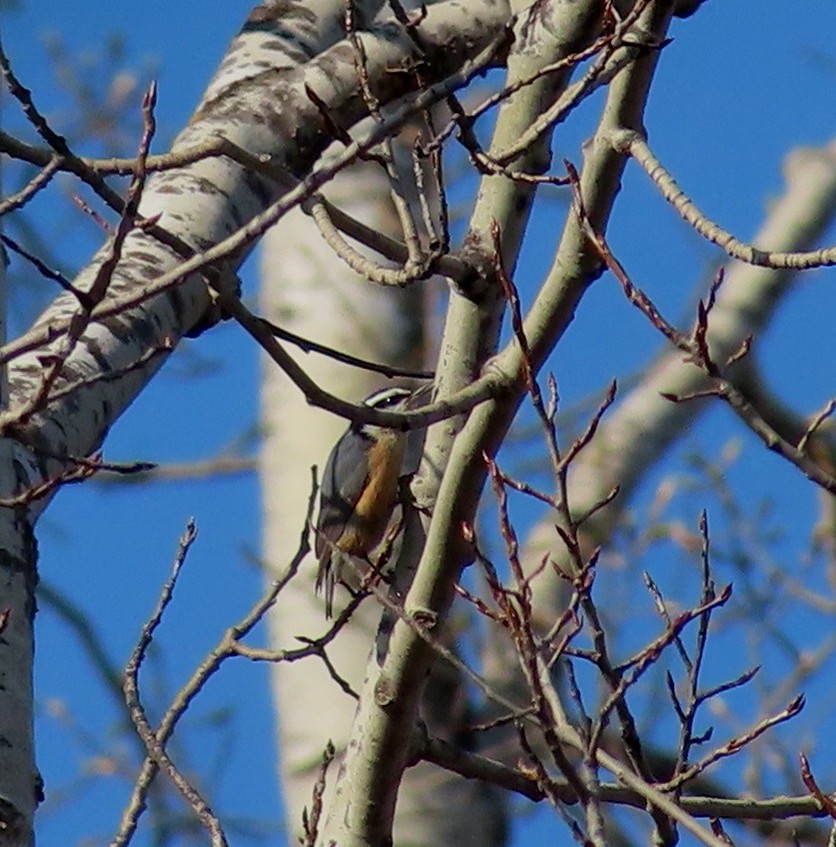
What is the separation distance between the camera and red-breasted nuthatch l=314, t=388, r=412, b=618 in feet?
12.7

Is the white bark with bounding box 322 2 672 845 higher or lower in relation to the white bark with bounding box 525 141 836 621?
lower

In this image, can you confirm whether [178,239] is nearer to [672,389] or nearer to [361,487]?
[361,487]

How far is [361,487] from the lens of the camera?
156 inches

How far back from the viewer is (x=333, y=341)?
6.14 meters

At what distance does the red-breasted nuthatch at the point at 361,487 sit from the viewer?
12.7ft

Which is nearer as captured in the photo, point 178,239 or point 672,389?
point 178,239

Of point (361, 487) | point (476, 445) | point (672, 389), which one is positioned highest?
point (672, 389)

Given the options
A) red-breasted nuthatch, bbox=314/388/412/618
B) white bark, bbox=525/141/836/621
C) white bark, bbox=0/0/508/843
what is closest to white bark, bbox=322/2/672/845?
white bark, bbox=0/0/508/843

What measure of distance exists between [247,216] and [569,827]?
131cm

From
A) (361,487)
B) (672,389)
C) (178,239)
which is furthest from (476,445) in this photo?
(672,389)

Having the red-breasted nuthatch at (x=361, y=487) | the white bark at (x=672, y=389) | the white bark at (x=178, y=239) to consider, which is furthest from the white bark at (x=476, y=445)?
the white bark at (x=672, y=389)

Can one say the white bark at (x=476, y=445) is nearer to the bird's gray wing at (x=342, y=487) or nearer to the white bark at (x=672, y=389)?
the bird's gray wing at (x=342, y=487)

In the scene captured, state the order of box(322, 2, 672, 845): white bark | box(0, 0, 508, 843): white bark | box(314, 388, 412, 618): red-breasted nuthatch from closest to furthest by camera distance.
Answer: box(0, 0, 508, 843): white bark → box(322, 2, 672, 845): white bark → box(314, 388, 412, 618): red-breasted nuthatch

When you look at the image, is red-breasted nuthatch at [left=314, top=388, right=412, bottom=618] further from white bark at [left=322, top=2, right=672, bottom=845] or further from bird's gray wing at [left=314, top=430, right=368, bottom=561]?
white bark at [left=322, top=2, right=672, bottom=845]
